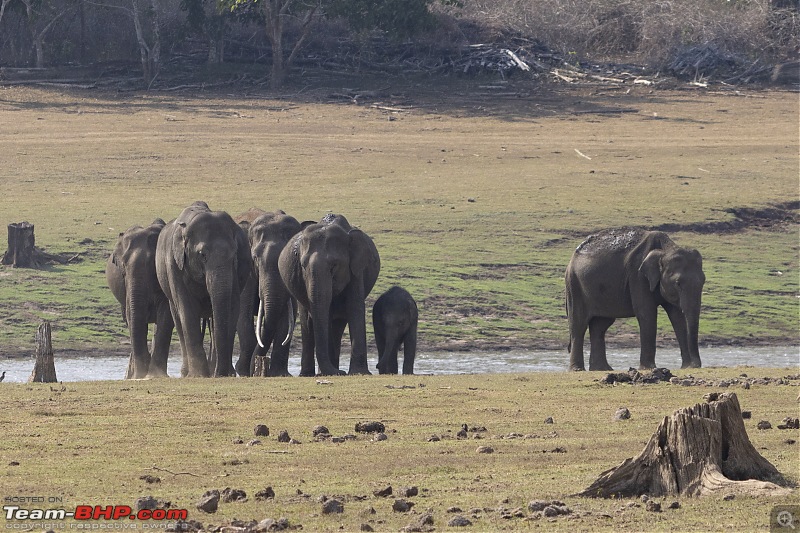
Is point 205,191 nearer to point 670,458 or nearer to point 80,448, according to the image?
point 80,448

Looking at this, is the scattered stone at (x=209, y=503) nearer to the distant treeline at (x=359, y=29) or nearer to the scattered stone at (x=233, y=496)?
the scattered stone at (x=233, y=496)

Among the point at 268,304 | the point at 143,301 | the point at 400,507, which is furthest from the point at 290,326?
the point at 400,507

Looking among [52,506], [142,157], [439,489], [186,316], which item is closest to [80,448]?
[52,506]

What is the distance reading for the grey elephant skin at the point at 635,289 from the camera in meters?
18.6

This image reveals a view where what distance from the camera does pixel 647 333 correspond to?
1883 cm

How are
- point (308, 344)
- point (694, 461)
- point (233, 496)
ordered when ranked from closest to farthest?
point (694, 461) < point (233, 496) < point (308, 344)

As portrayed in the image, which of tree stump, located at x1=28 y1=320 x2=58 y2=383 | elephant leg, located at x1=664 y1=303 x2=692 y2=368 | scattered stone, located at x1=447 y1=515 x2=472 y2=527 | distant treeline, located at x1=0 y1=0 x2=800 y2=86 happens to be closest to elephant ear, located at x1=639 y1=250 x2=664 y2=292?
elephant leg, located at x1=664 y1=303 x2=692 y2=368

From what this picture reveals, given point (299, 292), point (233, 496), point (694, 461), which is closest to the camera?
point (694, 461)

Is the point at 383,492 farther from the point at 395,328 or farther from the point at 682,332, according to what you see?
the point at 682,332

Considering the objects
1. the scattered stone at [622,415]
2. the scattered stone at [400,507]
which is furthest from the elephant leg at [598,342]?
the scattered stone at [400,507]

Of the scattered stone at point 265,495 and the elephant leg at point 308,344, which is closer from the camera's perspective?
the scattered stone at point 265,495

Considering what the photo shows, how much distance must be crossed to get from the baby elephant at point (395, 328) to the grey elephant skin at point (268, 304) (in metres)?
1.06

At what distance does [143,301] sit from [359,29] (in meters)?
30.8

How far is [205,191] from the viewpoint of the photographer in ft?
103
